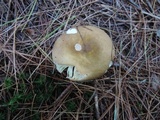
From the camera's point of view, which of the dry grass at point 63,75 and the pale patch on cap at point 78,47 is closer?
the pale patch on cap at point 78,47

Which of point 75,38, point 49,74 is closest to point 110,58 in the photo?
point 75,38

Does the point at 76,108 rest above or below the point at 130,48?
below

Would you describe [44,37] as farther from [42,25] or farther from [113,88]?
[113,88]

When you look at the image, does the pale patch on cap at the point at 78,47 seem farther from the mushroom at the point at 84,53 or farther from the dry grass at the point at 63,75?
the dry grass at the point at 63,75

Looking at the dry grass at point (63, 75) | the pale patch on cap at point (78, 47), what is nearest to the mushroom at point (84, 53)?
the pale patch on cap at point (78, 47)

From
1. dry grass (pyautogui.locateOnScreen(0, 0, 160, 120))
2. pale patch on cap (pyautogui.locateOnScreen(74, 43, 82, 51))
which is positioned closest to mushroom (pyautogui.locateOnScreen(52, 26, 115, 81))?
pale patch on cap (pyautogui.locateOnScreen(74, 43, 82, 51))

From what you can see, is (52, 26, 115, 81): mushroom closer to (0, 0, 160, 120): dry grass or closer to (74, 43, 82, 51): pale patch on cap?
(74, 43, 82, 51): pale patch on cap
